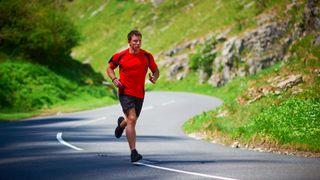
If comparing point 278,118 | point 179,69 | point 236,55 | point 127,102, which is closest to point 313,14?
point 278,118

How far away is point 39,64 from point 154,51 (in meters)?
40.6

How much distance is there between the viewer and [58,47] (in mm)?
43000

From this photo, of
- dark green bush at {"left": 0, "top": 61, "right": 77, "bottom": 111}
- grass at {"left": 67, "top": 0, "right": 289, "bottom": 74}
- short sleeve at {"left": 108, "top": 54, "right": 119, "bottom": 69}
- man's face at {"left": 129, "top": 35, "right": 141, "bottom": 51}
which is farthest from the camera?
grass at {"left": 67, "top": 0, "right": 289, "bottom": 74}

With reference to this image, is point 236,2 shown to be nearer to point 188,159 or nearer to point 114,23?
point 114,23

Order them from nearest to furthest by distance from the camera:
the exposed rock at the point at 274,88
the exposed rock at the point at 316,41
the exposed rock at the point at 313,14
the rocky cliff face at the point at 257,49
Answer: the exposed rock at the point at 274,88
the exposed rock at the point at 316,41
the exposed rock at the point at 313,14
the rocky cliff face at the point at 257,49

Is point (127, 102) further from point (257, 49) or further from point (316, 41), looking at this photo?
point (257, 49)

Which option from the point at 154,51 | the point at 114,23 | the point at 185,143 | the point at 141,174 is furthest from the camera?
the point at 114,23

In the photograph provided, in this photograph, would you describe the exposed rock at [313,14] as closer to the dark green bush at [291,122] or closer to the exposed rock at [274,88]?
the exposed rock at [274,88]

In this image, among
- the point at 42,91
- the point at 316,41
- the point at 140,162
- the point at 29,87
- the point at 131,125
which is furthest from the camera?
the point at 42,91

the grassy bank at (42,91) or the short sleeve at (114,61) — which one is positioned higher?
the grassy bank at (42,91)

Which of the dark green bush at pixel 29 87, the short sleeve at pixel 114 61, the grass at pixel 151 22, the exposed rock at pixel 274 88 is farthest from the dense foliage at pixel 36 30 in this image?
the short sleeve at pixel 114 61

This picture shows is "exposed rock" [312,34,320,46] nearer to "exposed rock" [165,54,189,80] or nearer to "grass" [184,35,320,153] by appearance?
"grass" [184,35,320,153]

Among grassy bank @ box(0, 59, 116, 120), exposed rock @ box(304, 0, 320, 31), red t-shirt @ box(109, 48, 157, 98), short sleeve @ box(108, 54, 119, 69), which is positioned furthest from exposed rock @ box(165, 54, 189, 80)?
red t-shirt @ box(109, 48, 157, 98)

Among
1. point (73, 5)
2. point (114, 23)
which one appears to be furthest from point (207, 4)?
point (73, 5)
